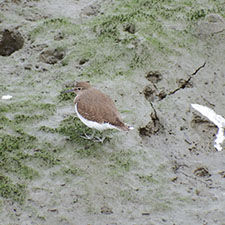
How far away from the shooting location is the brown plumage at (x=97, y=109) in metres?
5.04

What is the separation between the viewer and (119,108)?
5.86m

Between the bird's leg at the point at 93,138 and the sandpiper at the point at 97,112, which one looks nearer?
the sandpiper at the point at 97,112

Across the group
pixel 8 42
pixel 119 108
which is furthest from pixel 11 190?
pixel 8 42

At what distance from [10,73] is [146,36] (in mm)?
2106

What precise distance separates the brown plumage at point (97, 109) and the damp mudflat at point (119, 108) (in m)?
0.37

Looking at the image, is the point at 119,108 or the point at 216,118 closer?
the point at 119,108

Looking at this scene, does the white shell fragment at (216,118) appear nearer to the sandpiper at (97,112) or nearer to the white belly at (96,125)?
the sandpiper at (97,112)

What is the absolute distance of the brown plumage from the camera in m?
5.04

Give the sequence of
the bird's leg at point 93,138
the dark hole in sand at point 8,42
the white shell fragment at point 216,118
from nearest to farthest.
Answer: the bird's leg at point 93,138 < the white shell fragment at point 216,118 < the dark hole in sand at point 8,42

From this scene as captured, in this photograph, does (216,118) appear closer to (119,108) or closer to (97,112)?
(119,108)

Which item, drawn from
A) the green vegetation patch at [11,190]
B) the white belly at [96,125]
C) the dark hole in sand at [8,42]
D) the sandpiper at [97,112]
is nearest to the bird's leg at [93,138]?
the sandpiper at [97,112]

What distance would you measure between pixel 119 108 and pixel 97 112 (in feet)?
2.42

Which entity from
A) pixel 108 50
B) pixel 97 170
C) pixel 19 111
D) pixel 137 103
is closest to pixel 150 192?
pixel 97 170

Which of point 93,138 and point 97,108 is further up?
point 97,108
